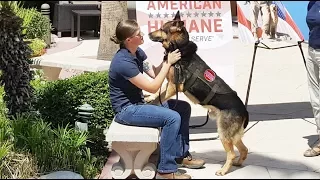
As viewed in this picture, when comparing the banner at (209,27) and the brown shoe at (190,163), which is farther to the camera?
the banner at (209,27)

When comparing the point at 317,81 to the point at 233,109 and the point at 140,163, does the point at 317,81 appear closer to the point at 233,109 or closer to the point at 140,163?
the point at 233,109

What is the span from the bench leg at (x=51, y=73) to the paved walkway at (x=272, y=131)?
1.99 meters

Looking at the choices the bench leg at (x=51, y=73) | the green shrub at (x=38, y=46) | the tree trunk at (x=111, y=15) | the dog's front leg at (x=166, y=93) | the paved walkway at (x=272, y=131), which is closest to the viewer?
the dog's front leg at (x=166, y=93)

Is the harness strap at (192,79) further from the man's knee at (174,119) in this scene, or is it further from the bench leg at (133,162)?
the bench leg at (133,162)

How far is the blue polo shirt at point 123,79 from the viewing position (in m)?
4.51

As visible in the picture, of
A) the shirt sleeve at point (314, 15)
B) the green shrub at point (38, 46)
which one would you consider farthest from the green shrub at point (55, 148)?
the green shrub at point (38, 46)

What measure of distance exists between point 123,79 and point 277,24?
249cm

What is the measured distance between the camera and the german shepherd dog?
15.8 ft

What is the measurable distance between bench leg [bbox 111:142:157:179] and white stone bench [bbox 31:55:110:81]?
2.59m

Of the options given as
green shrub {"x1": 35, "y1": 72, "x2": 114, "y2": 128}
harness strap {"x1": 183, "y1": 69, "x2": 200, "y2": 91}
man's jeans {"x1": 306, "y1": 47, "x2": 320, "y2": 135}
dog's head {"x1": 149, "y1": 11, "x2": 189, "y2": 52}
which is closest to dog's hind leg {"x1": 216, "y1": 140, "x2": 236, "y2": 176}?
harness strap {"x1": 183, "y1": 69, "x2": 200, "y2": 91}

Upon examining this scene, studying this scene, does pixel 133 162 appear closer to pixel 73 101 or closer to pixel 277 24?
pixel 73 101

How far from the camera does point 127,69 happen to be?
4492 mm

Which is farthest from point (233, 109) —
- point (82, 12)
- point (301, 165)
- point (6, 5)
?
point (82, 12)

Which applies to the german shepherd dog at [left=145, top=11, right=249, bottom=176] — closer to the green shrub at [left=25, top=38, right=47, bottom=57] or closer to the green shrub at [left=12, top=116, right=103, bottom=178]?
the green shrub at [left=12, top=116, right=103, bottom=178]
